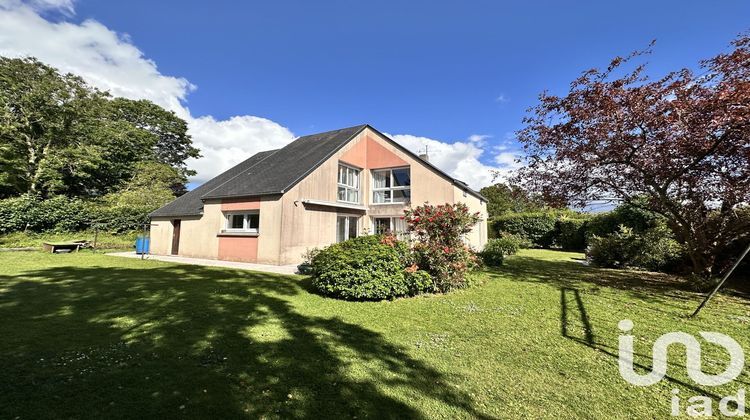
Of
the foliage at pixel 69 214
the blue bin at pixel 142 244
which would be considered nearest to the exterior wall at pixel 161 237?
the blue bin at pixel 142 244

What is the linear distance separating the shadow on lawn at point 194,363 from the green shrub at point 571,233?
68.6 ft

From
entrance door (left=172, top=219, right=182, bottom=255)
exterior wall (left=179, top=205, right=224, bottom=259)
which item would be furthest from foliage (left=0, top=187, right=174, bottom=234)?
exterior wall (left=179, top=205, right=224, bottom=259)

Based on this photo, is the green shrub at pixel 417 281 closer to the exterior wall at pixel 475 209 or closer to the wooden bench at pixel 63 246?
the exterior wall at pixel 475 209

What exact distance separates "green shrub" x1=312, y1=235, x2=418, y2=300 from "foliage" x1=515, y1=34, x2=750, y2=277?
7002 millimetres

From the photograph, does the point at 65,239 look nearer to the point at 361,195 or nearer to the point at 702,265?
the point at 361,195

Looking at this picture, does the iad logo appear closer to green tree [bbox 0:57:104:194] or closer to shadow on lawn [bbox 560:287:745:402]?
shadow on lawn [bbox 560:287:745:402]

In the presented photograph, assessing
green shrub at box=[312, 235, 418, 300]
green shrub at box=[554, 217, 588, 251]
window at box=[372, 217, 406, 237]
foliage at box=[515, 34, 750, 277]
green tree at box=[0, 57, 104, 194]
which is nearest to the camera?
green shrub at box=[312, 235, 418, 300]

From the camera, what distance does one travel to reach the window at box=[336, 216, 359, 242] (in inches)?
660

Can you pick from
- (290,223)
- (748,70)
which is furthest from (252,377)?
(748,70)

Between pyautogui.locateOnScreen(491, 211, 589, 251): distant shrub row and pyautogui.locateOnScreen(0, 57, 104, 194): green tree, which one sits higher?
pyautogui.locateOnScreen(0, 57, 104, 194): green tree

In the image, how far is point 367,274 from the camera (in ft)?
24.2

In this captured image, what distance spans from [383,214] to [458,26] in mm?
10136

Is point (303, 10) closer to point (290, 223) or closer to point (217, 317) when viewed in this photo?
point (290, 223)

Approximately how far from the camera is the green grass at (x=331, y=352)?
2.98 metres
